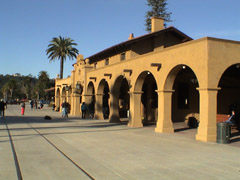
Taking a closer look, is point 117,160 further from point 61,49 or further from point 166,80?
point 61,49

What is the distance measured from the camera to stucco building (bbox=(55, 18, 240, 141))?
12.4 metres

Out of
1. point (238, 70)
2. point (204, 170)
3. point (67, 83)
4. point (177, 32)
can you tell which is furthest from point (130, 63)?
point (67, 83)

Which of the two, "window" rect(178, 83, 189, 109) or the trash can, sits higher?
"window" rect(178, 83, 189, 109)

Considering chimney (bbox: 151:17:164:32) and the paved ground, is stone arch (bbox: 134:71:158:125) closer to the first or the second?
chimney (bbox: 151:17:164:32)

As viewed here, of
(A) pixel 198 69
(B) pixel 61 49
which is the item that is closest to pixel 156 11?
(B) pixel 61 49

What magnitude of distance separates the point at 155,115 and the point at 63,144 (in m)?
13.5

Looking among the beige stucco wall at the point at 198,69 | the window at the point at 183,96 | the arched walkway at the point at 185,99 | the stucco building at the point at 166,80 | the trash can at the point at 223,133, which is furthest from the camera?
the window at the point at 183,96

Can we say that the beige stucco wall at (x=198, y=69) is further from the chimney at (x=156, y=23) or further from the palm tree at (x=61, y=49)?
the palm tree at (x=61, y=49)

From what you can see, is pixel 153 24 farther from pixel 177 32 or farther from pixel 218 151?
pixel 218 151

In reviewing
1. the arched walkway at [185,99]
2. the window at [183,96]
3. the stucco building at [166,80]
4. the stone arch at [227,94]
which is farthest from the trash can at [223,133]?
the window at [183,96]

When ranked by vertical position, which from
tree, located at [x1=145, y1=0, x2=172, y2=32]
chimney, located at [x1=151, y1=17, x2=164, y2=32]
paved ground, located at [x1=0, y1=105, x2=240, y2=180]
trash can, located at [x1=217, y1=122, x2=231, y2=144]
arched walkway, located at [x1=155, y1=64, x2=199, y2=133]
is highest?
tree, located at [x1=145, y1=0, x2=172, y2=32]

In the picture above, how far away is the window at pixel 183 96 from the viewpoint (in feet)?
70.7

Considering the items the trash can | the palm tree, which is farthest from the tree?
the trash can

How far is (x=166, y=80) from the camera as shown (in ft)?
49.4
